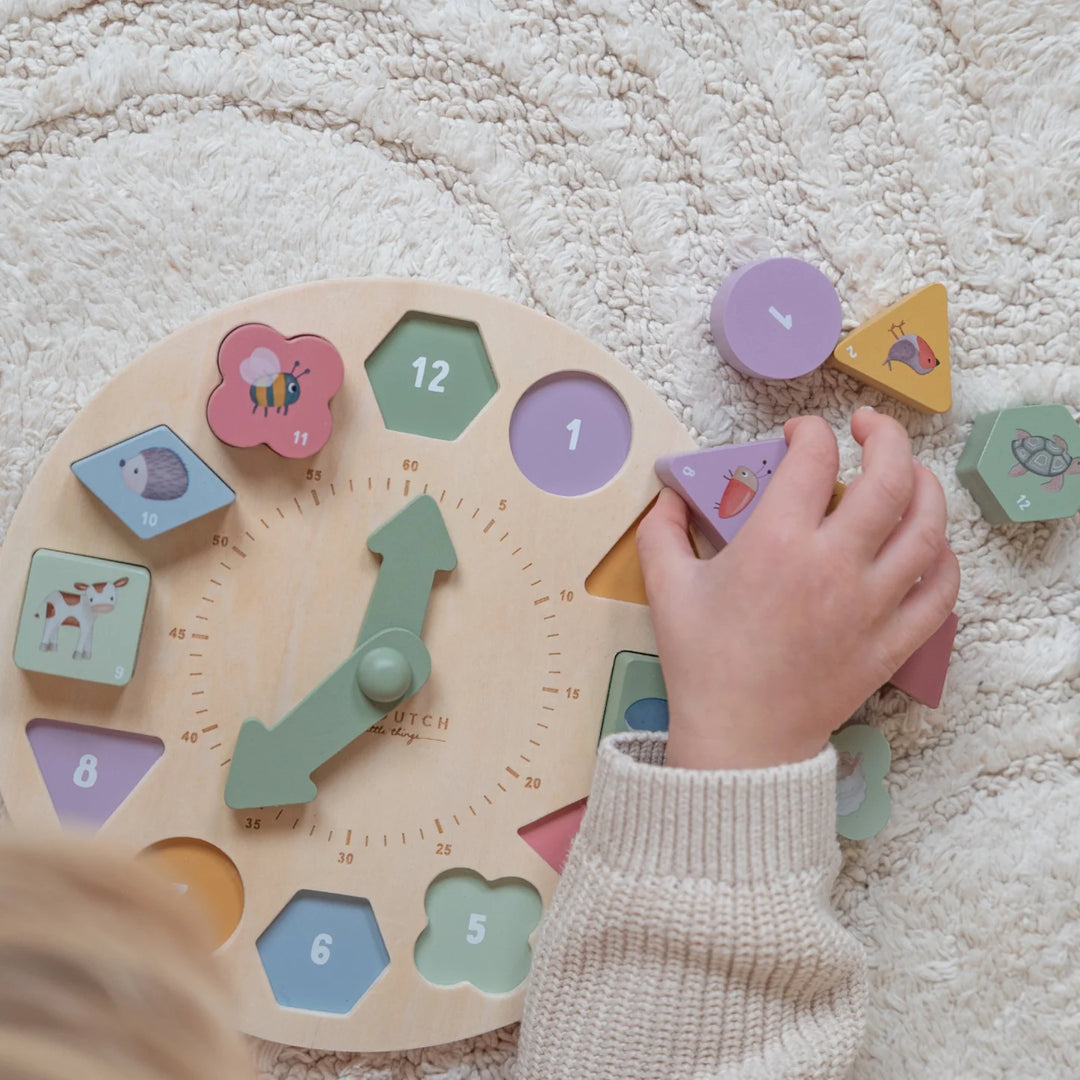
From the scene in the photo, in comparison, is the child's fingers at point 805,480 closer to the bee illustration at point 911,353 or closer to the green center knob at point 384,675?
the bee illustration at point 911,353

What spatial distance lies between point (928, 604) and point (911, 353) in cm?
15

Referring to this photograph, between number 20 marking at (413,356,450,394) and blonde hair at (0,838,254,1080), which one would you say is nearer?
blonde hair at (0,838,254,1080)

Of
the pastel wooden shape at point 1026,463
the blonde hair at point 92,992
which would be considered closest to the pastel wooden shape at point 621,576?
the pastel wooden shape at point 1026,463

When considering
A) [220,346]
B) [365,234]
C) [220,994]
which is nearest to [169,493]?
[220,346]

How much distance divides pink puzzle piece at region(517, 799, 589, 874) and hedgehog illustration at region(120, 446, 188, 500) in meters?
0.27

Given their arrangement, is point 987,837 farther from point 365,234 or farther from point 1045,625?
point 365,234

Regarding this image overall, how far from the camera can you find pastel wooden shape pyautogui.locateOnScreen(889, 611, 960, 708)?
2.02 feet

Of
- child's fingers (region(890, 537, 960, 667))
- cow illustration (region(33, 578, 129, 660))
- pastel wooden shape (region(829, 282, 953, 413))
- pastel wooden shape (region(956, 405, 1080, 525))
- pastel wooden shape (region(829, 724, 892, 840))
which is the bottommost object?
pastel wooden shape (region(829, 724, 892, 840))

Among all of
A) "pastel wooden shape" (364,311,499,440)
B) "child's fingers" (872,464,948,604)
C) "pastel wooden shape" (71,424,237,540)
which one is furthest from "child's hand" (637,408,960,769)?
"pastel wooden shape" (71,424,237,540)

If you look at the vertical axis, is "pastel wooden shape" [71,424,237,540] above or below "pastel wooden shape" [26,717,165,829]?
above

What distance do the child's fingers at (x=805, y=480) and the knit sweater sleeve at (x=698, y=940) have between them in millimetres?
133

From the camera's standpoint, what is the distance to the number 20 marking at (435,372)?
586 mm

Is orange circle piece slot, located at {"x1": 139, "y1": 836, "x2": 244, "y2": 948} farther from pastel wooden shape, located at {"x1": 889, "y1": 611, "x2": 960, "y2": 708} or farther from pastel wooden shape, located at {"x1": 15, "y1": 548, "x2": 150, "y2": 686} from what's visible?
pastel wooden shape, located at {"x1": 889, "y1": 611, "x2": 960, "y2": 708}

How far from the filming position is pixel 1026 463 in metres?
0.63
